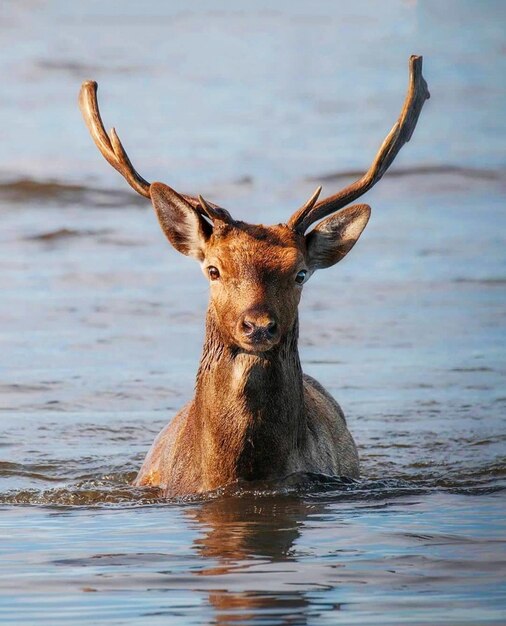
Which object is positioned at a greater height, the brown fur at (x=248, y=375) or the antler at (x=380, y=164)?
the antler at (x=380, y=164)

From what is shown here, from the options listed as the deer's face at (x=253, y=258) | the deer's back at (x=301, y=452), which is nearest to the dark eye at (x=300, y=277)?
the deer's face at (x=253, y=258)

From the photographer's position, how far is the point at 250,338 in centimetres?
880

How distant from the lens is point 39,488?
1089cm

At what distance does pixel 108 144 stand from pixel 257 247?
1809mm

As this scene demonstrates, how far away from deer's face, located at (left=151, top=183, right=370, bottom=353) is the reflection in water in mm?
879

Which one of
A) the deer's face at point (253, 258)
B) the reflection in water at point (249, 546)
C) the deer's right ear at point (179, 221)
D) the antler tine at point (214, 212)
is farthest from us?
the deer's right ear at point (179, 221)

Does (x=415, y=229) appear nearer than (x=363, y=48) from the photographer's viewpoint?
Yes

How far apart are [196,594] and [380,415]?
283 inches

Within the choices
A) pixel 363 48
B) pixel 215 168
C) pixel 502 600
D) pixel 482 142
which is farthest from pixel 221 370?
pixel 363 48

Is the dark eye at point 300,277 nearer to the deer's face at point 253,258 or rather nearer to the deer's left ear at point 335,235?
the deer's face at point 253,258

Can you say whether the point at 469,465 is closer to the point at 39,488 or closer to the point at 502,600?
the point at 39,488

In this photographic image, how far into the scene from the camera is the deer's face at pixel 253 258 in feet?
29.2

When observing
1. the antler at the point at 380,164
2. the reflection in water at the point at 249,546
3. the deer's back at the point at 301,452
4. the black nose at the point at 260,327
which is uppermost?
the antler at the point at 380,164

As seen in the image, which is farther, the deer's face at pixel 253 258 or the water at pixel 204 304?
the deer's face at pixel 253 258
